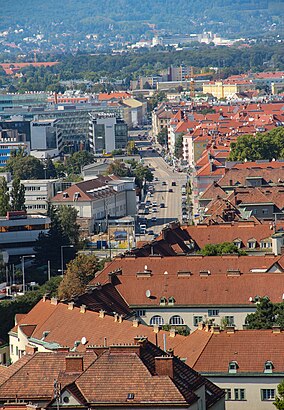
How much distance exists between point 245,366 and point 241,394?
54 centimetres

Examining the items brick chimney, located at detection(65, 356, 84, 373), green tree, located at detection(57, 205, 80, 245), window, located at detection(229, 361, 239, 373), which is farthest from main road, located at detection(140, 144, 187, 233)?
brick chimney, located at detection(65, 356, 84, 373)

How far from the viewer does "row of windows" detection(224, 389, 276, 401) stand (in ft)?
104

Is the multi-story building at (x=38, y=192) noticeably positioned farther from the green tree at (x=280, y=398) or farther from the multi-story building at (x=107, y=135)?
the green tree at (x=280, y=398)

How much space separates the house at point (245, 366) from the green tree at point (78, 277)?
1335cm

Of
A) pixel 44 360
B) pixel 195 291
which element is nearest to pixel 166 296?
pixel 195 291

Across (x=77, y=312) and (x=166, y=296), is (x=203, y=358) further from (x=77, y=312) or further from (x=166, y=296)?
(x=166, y=296)

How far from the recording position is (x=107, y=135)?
5074 inches

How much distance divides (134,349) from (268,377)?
6.14 metres

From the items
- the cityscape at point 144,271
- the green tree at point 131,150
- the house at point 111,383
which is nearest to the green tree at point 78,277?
the cityscape at point 144,271

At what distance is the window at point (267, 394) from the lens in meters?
31.8

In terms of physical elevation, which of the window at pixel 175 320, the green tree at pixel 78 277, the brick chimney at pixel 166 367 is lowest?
the green tree at pixel 78 277

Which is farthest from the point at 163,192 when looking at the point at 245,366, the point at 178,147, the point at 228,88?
the point at 228,88

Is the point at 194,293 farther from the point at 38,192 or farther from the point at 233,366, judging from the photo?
the point at 38,192

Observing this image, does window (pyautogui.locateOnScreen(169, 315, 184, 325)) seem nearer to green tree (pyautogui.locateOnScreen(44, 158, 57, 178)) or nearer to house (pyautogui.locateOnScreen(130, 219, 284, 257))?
house (pyautogui.locateOnScreen(130, 219, 284, 257))
